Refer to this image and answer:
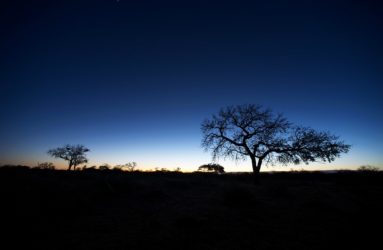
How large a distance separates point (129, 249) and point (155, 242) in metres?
0.80

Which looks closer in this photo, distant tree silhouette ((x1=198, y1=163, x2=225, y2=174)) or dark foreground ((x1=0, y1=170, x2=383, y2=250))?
dark foreground ((x1=0, y1=170, x2=383, y2=250))

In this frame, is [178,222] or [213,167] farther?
[213,167]

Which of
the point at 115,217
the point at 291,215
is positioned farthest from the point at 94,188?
the point at 291,215

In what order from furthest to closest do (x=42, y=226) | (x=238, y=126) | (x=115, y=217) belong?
(x=238, y=126)
(x=115, y=217)
(x=42, y=226)

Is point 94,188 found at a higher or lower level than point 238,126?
lower

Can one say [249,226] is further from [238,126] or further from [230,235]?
[238,126]

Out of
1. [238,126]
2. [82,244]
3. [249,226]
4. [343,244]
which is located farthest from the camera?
[238,126]

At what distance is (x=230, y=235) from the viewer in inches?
251

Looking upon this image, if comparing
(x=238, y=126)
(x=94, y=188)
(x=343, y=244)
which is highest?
(x=238, y=126)

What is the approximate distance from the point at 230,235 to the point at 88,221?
5.27m

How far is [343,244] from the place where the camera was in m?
5.73

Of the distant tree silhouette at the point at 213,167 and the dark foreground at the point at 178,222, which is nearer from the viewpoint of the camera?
the dark foreground at the point at 178,222

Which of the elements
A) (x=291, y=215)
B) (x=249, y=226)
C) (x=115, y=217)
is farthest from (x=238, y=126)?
(x=115, y=217)

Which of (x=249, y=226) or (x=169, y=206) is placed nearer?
(x=249, y=226)
